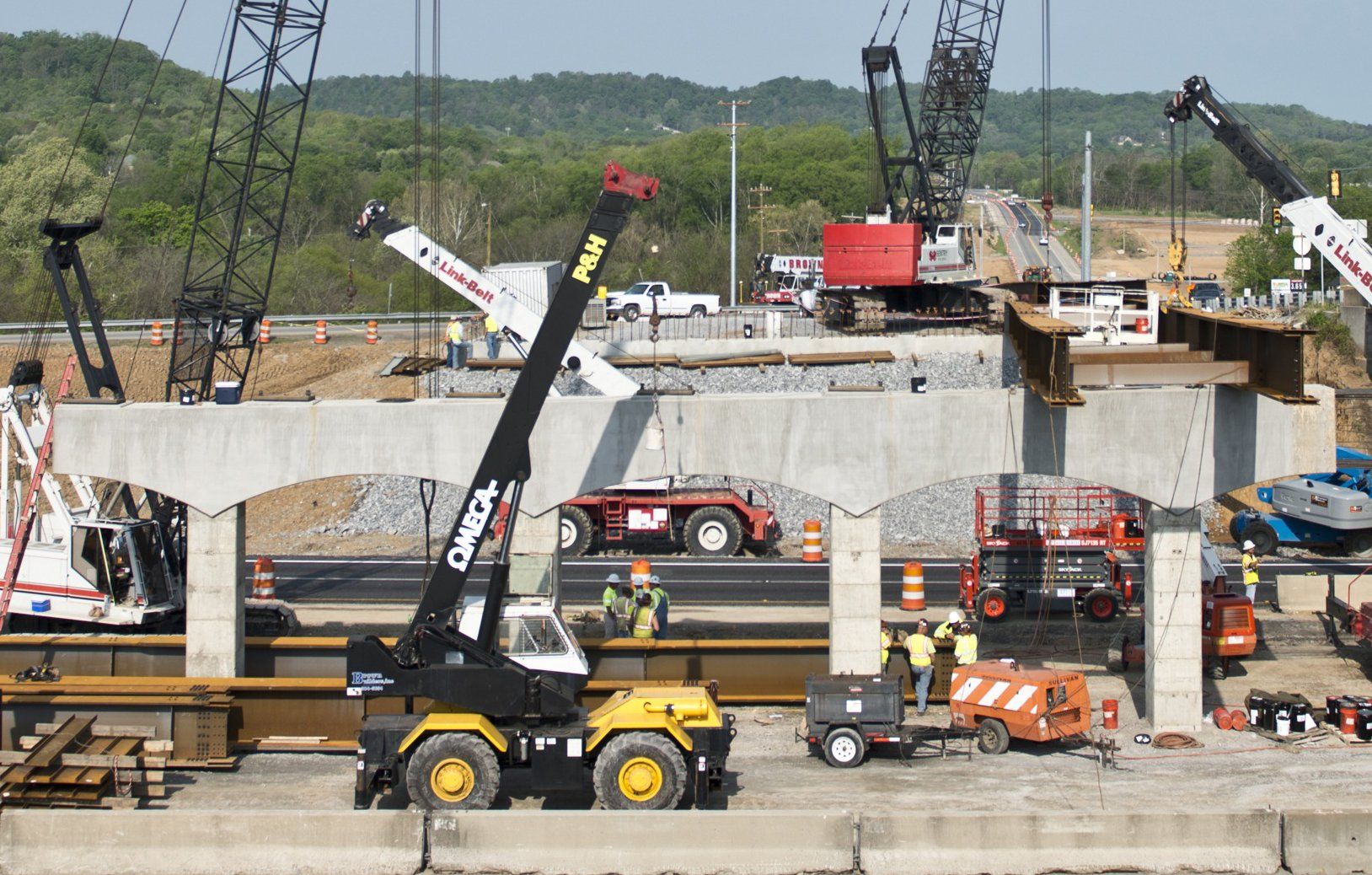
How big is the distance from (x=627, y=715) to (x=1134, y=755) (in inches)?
281

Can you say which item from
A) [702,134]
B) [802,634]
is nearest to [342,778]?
[802,634]

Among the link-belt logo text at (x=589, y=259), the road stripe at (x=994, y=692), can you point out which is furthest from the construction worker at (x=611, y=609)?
the link-belt logo text at (x=589, y=259)

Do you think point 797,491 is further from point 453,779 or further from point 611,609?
point 453,779

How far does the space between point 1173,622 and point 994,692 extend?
3.12 meters

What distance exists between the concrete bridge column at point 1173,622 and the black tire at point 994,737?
262 cm

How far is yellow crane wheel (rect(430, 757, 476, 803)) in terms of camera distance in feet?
55.8

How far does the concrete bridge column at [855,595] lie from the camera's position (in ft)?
69.9

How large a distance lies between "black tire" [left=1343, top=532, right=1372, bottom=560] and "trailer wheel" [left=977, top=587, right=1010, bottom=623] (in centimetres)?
1197

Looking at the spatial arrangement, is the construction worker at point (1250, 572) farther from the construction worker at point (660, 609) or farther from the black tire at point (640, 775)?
the black tire at point (640, 775)

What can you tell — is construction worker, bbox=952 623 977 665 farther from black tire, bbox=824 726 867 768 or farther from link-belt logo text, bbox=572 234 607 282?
link-belt logo text, bbox=572 234 607 282

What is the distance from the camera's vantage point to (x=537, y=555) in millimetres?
22141

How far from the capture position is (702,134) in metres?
140

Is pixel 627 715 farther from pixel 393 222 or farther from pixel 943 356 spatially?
pixel 943 356

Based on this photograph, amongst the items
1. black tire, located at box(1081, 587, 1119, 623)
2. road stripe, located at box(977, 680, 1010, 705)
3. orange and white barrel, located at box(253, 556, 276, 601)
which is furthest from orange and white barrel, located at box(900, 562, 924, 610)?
orange and white barrel, located at box(253, 556, 276, 601)
